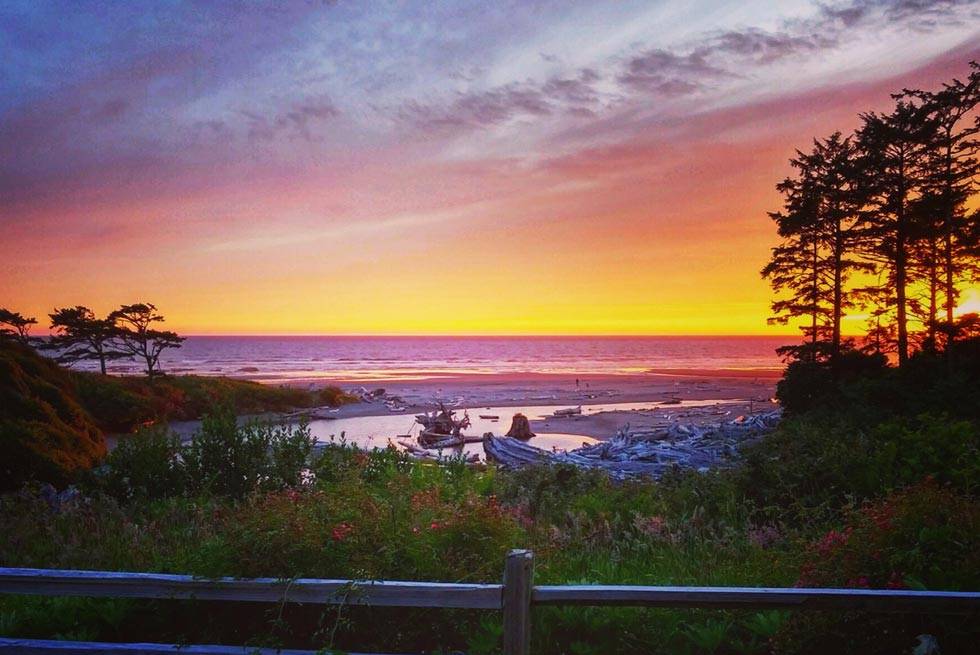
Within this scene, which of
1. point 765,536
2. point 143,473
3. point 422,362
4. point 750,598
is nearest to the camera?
point 750,598

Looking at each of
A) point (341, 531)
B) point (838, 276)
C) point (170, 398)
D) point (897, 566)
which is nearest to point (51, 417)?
point (341, 531)

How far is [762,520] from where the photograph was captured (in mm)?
8641

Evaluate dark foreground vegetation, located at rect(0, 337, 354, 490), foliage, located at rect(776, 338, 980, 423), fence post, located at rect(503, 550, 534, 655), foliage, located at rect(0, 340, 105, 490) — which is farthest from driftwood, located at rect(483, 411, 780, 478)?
fence post, located at rect(503, 550, 534, 655)

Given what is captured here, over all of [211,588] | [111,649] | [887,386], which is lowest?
[111,649]

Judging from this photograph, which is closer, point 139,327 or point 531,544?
point 531,544

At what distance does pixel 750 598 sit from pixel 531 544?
2.74 meters

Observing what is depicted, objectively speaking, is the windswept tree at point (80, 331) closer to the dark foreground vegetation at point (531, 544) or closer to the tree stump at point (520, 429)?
the tree stump at point (520, 429)

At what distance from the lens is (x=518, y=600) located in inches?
167

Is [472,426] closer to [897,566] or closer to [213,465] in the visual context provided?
[213,465]

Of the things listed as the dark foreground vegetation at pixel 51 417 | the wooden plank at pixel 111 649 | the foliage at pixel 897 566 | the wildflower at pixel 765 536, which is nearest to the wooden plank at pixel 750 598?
the foliage at pixel 897 566

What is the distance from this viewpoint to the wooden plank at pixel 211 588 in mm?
4547

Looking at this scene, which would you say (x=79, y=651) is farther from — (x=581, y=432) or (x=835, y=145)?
(x=835, y=145)

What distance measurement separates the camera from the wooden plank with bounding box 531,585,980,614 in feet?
13.6

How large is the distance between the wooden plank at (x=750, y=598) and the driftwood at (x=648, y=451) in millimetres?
9793
